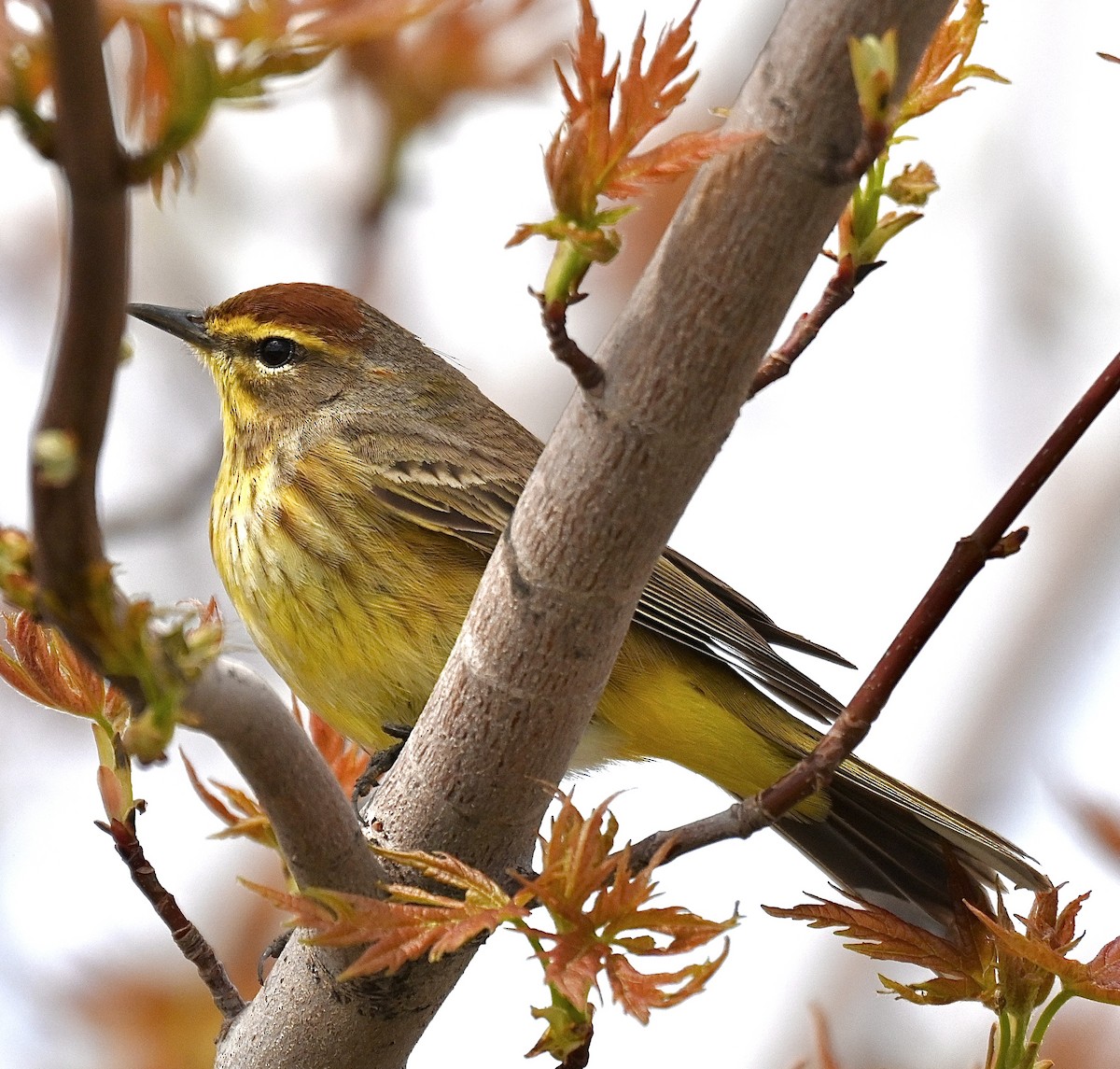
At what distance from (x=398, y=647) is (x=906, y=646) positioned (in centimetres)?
213

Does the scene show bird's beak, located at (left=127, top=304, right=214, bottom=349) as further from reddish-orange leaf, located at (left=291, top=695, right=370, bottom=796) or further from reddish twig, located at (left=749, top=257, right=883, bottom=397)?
reddish twig, located at (left=749, top=257, right=883, bottom=397)

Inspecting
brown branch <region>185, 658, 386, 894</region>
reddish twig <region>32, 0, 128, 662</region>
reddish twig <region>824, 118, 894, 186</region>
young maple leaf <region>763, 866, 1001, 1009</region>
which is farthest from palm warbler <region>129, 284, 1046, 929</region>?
reddish twig <region>32, 0, 128, 662</region>

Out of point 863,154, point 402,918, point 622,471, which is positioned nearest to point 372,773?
point 402,918

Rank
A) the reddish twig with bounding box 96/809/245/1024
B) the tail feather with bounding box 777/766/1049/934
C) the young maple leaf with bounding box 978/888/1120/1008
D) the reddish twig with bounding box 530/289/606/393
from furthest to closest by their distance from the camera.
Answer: the tail feather with bounding box 777/766/1049/934, the reddish twig with bounding box 96/809/245/1024, the young maple leaf with bounding box 978/888/1120/1008, the reddish twig with bounding box 530/289/606/393

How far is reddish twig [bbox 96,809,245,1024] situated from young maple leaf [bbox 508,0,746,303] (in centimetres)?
168

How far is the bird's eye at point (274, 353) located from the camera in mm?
5562

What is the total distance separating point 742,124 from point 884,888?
284 centimetres

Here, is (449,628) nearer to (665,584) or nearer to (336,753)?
(336,753)

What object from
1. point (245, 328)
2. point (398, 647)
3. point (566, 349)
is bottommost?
point (398, 647)

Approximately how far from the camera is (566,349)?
228 centimetres

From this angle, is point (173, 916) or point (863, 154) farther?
point (173, 916)

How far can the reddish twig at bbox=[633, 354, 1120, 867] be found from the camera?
239 cm

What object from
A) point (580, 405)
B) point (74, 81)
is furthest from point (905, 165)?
point (74, 81)

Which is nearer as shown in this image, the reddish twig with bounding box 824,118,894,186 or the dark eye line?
the reddish twig with bounding box 824,118,894,186
